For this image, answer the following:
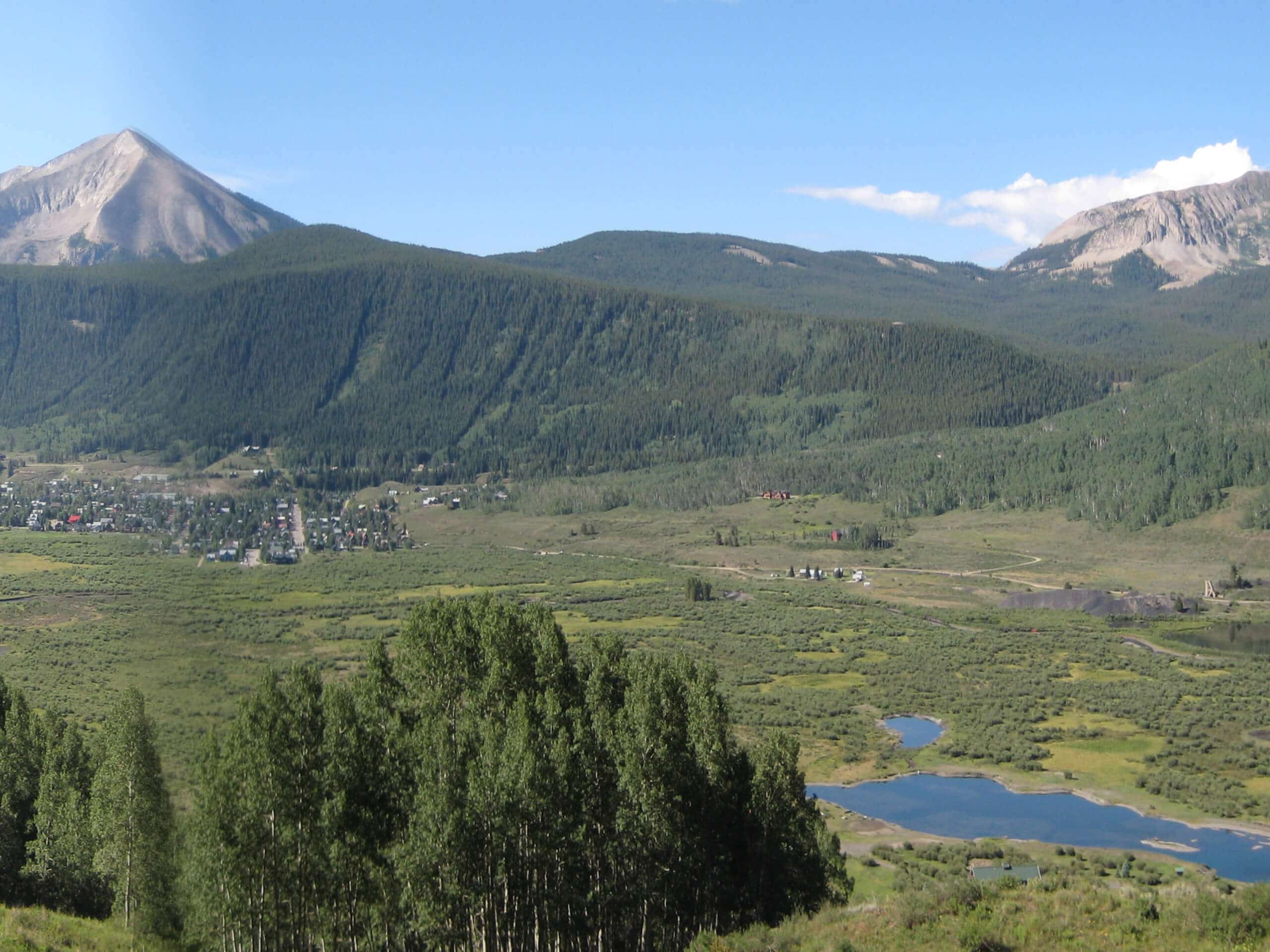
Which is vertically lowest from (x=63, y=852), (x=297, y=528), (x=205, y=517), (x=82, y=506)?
(x=63, y=852)

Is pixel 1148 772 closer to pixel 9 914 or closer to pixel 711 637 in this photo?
pixel 711 637

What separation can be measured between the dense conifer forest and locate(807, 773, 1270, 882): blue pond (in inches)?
577

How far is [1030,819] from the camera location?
156 ft

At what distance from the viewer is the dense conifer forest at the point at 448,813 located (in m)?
26.0

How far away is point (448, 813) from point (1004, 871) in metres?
20.5

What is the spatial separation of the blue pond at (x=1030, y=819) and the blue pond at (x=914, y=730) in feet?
17.6

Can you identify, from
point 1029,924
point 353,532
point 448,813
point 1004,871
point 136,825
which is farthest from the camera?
point 353,532

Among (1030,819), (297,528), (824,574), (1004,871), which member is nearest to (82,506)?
(297,528)

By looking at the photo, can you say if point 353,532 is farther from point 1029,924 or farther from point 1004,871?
point 1029,924

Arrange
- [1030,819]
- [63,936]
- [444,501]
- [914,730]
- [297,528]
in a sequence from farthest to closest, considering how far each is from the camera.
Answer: [444,501] → [297,528] → [914,730] → [1030,819] → [63,936]

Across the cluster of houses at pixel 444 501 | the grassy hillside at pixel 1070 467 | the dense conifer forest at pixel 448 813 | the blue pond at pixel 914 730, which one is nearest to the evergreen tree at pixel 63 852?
the dense conifer forest at pixel 448 813

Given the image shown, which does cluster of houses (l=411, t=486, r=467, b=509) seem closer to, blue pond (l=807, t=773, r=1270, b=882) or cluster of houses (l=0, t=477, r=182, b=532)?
cluster of houses (l=0, t=477, r=182, b=532)

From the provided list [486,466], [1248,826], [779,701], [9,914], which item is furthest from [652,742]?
[486,466]

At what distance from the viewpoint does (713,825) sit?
Result: 1224 inches
